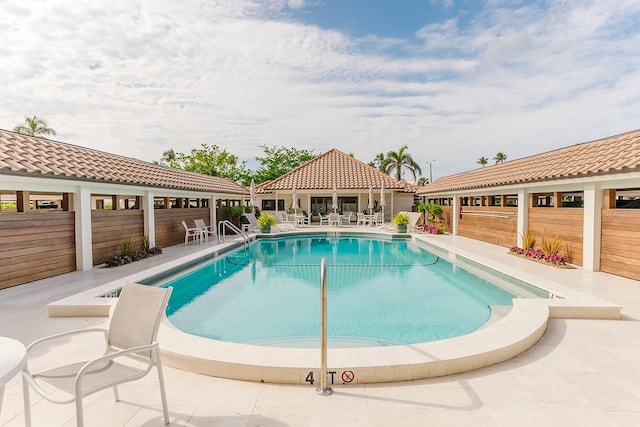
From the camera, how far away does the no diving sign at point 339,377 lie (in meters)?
3.51

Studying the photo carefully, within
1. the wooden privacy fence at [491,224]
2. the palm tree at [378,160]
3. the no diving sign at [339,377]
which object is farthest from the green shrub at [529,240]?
the palm tree at [378,160]

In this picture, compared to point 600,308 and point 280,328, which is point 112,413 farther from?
point 600,308

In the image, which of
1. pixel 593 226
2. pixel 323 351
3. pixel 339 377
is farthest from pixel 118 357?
pixel 593 226

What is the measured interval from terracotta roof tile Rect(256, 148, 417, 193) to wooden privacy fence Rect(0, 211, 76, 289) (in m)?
15.2

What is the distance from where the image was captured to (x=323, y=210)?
90.7 feet

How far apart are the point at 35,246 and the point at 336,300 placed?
758 cm

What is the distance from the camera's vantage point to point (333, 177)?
85.5 feet

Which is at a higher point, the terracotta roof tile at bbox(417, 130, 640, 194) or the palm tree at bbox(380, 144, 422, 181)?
the palm tree at bbox(380, 144, 422, 181)

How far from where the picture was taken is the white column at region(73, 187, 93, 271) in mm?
9469

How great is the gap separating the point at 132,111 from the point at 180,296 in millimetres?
14730

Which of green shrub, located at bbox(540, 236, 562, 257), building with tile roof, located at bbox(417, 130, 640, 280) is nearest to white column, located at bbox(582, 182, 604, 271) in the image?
building with tile roof, located at bbox(417, 130, 640, 280)

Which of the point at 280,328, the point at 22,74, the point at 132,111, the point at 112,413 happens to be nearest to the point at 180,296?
the point at 280,328

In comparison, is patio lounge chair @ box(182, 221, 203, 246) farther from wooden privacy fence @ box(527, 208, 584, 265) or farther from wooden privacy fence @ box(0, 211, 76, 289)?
wooden privacy fence @ box(527, 208, 584, 265)

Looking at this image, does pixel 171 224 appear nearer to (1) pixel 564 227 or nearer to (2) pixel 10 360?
(2) pixel 10 360
